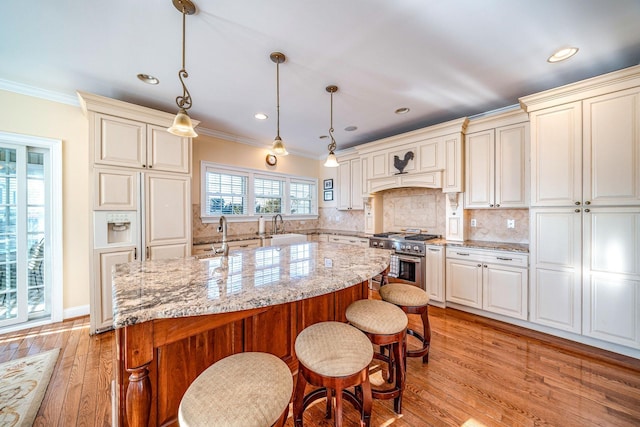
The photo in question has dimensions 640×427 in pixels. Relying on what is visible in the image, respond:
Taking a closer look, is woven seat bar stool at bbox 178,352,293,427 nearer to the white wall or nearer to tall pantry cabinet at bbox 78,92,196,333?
tall pantry cabinet at bbox 78,92,196,333

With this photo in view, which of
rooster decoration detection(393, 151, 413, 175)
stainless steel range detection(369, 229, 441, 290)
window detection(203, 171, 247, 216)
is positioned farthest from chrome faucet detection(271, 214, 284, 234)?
rooster decoration detection(393, 151, 413, 175)

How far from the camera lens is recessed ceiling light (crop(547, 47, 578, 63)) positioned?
203 centimetres

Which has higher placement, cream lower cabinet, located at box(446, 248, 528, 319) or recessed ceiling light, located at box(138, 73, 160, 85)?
recessed ceiling light, located at box(138, 73, 160, 85)

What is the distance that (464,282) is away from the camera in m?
3.12

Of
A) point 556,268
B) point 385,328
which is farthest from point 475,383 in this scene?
point 556,268

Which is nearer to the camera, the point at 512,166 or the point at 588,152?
the point at 588,152

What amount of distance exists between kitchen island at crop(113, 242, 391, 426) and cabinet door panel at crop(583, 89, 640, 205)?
87.8 inches

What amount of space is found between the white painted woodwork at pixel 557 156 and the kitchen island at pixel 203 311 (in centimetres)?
204

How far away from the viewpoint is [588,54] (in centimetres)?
209

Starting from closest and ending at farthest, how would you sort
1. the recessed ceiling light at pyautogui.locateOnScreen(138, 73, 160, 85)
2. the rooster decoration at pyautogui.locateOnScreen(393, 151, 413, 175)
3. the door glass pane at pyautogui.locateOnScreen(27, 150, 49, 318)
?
the recessed ceiling light at pyautogui.locateOnScreen(138, 73, 160, 85), the door glass pane at pyautogui.locateOnScreen(27, 150, 49, 318), the rooster decoration at pyautogui.locateOnScreen(393, 151, 413, 175)

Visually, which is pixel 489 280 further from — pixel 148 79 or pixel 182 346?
pixel 148 79

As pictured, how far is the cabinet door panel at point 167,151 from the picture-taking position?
9.48ft

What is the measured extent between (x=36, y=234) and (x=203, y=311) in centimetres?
340

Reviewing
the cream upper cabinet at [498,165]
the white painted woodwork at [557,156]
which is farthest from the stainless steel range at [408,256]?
the white painted woodwork at [557,156]
